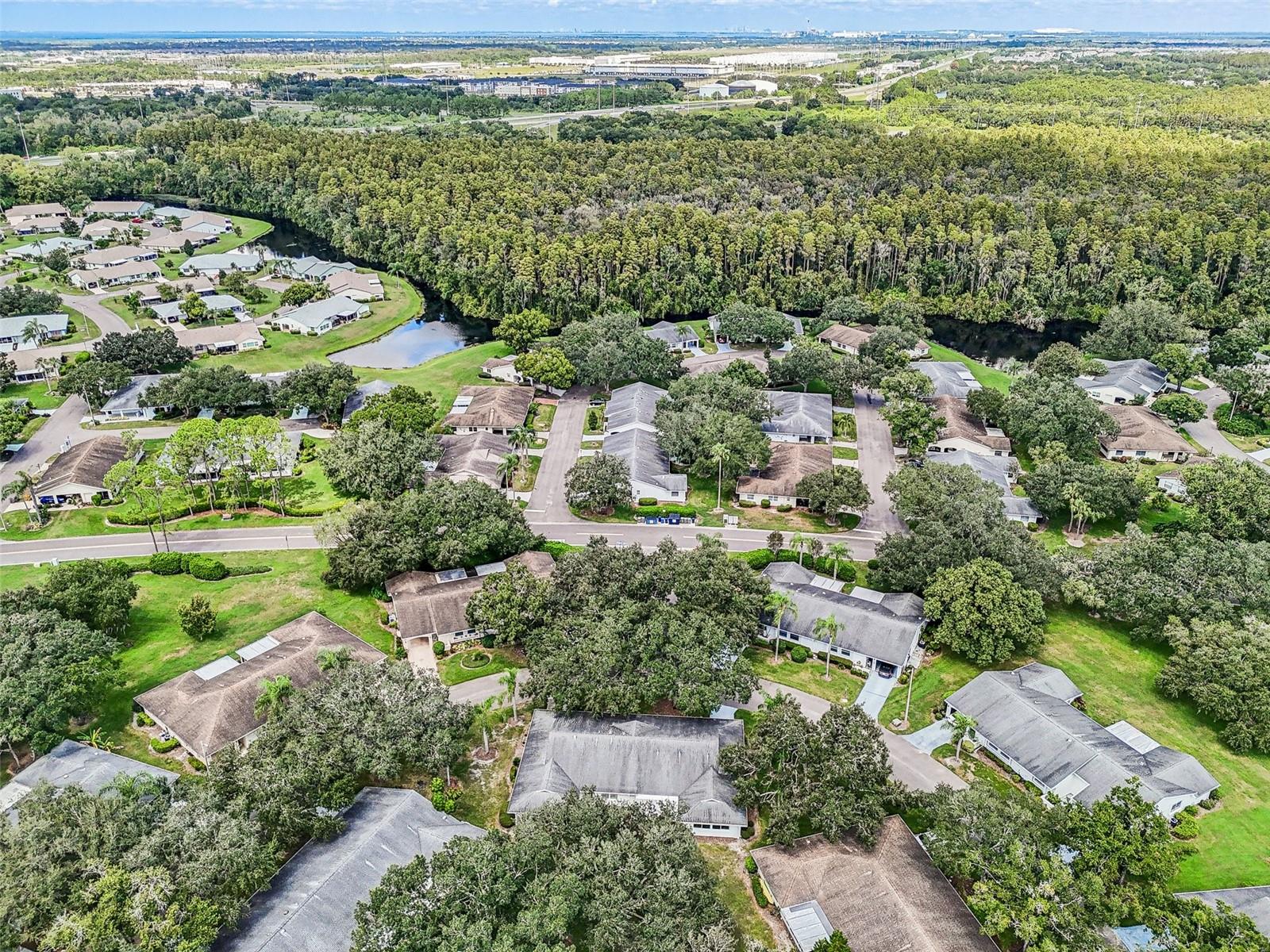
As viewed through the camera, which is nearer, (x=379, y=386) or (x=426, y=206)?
(x=379, y=386)

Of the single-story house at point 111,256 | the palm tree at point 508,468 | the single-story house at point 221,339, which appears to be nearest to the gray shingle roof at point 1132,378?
the palm tree at point 508,468

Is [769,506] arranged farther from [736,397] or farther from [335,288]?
[335,288]

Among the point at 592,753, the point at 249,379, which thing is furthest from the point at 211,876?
the point at 249,379

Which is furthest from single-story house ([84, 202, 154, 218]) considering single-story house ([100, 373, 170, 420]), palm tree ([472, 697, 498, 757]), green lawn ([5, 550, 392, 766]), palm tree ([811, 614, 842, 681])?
palm tree ([811, 614, 842, 681])

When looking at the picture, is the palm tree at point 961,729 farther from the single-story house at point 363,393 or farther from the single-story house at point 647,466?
the single-story house at point 363,393

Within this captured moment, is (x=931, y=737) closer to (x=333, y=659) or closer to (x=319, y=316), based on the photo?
(x=333, y=659)

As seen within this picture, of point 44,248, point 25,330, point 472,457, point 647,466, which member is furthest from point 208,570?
point 44,248
